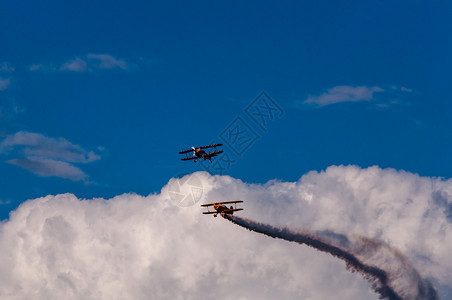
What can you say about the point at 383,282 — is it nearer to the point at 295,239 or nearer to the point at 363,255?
the point at 363,255

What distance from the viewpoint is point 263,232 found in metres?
183

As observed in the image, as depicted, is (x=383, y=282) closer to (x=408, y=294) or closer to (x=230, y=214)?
(x=408, y=294)

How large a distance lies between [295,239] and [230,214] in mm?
24244

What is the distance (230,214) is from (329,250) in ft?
114

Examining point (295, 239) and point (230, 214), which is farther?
point (295, 239)

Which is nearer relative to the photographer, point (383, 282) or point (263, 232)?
point (263, 232)

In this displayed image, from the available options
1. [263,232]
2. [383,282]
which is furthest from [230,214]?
[383,282]

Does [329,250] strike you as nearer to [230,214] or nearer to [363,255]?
[363,255]

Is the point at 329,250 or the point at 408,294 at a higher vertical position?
the point at 329,250

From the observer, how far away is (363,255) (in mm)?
192500

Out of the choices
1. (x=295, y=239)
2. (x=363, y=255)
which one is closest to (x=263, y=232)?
(x=295, y=239)

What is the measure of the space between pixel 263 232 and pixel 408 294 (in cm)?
4994

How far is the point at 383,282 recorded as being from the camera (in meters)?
196

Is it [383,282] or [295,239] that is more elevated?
[295,239]
